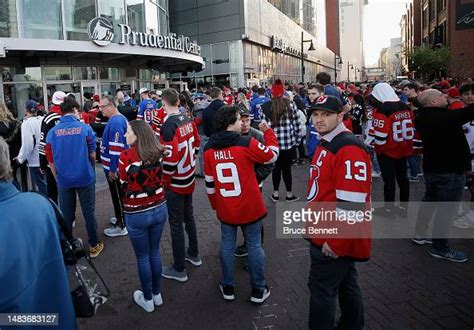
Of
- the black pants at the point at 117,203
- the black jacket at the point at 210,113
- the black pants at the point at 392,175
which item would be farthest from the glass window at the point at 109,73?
the black pants at the point at 392,175

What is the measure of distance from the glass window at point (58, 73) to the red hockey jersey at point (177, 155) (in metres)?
14.2

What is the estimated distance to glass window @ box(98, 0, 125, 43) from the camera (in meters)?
17.4

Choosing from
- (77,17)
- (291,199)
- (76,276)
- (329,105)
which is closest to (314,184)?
(329,105)

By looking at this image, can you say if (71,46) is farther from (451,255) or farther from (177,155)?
(451,255)

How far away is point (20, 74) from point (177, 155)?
14.1 meters

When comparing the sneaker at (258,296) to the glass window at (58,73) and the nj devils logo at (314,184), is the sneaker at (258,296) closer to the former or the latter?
the nj devils logo at (314,184)

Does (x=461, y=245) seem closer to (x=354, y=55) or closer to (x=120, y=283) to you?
(x=120, y=283)

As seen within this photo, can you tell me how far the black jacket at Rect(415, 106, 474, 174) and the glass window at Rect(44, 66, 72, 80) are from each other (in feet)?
51.8

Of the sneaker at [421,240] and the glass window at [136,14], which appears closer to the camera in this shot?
the sneaker at [421,240]

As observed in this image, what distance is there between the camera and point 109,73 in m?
20.0

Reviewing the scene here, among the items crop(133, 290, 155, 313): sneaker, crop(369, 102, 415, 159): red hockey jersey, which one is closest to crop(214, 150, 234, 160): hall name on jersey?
crop(133, 290, 155, 313): sneaker

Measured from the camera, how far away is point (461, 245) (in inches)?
205

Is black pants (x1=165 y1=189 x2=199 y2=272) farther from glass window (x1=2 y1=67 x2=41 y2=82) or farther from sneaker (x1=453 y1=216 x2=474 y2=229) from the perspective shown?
glass window (x1=2 y1=67 x2=41 y2=82)

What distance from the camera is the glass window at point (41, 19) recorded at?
1431cm
